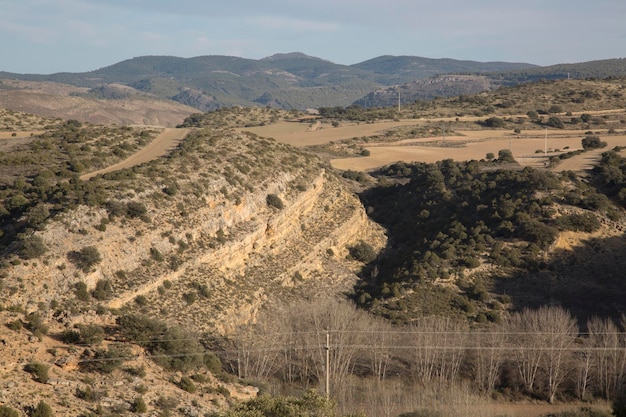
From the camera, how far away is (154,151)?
2511 inches

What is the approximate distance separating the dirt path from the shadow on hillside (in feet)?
94.9

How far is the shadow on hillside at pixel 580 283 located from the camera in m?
51.2

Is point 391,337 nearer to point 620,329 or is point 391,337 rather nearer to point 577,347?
point 577,347

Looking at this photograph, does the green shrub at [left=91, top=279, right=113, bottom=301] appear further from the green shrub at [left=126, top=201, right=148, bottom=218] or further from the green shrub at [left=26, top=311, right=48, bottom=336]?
the green shrub at [left=26, top=311, right=48, bottom=336]

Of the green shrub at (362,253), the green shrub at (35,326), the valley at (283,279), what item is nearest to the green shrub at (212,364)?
the valley at (283,279)

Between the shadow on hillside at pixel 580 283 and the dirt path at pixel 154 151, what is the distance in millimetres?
28940

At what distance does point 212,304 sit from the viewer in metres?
45.5

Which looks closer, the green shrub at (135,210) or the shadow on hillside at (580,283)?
the green shrub at (135,210)

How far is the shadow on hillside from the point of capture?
51.2 meters

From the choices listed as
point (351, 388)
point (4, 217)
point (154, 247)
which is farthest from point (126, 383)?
point (4, 217)

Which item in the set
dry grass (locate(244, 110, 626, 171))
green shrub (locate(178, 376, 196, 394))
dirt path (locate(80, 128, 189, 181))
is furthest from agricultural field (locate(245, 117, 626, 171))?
green shrub (locate(178, 376, 196, 394))

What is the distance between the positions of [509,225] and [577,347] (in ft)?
58.7

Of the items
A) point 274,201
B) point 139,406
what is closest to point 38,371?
point 139,406

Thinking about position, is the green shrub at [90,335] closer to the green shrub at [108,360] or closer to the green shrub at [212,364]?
the green shrub at [108,360]
